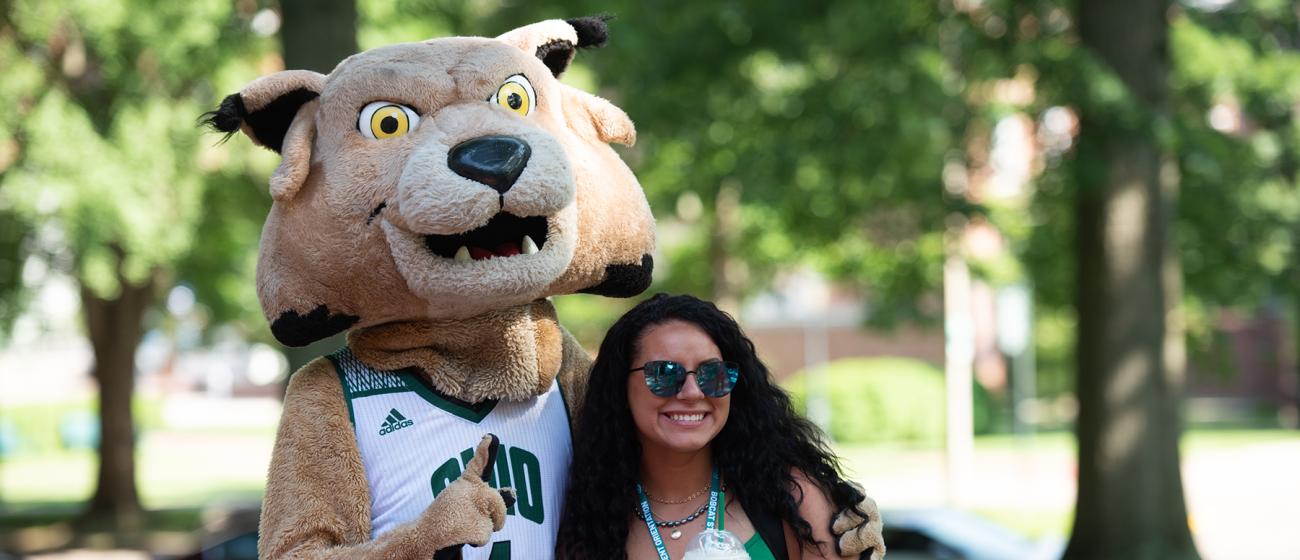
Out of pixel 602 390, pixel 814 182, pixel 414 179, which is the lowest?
pixel 602 390

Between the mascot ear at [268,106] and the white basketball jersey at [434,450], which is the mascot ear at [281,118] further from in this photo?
the white basketball jersey at [434,450]

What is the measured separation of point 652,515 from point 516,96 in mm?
1040

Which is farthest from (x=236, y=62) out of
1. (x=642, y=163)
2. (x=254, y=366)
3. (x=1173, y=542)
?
(x=254, y=366)

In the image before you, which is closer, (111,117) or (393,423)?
(393,423)

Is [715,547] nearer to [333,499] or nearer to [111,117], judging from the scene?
[333,499]

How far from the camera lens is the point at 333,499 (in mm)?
3074

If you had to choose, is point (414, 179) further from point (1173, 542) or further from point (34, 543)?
point (34, 543)

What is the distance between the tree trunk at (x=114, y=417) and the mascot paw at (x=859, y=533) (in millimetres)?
14775

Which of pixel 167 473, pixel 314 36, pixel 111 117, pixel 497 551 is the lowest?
pixel 167 473

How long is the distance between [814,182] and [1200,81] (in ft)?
14.2

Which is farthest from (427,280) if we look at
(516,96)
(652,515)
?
(652,515)

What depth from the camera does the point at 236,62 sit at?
11.9 meters

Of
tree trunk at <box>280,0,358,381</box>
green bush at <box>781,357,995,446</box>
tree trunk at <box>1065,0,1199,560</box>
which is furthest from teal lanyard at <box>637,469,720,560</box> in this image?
green bush at <box>781,357,995,446</box>

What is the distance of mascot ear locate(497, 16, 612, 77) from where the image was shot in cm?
348
